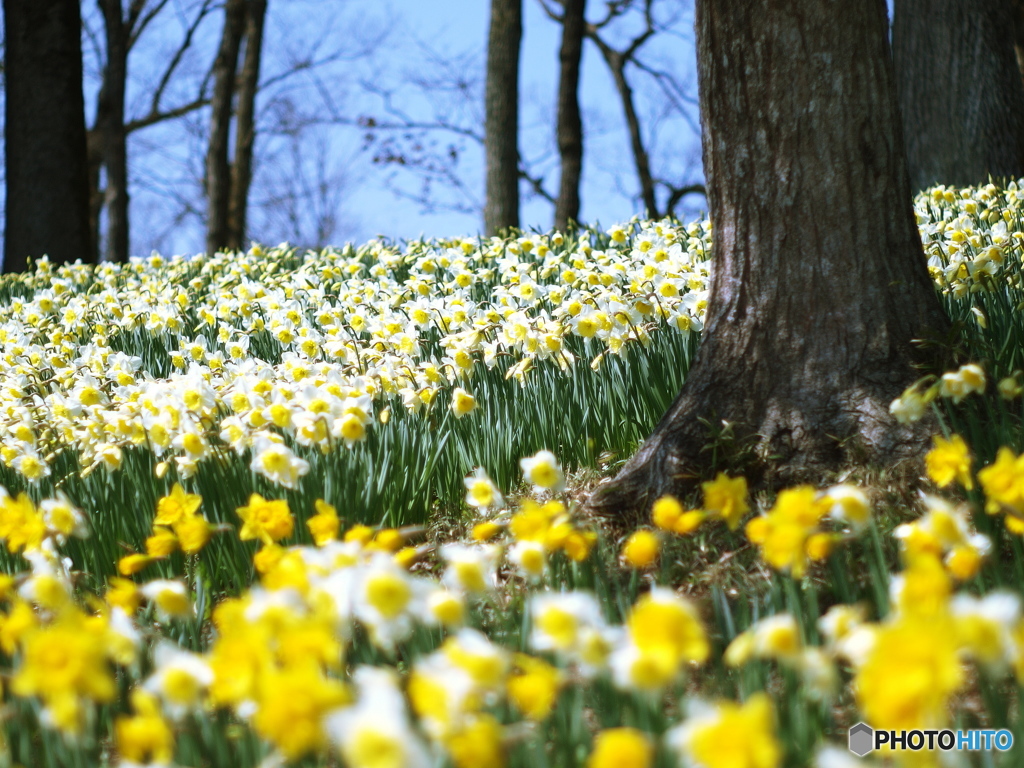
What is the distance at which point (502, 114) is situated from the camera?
909 cm

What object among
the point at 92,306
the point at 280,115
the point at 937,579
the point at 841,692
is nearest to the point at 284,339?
the point at 92,306

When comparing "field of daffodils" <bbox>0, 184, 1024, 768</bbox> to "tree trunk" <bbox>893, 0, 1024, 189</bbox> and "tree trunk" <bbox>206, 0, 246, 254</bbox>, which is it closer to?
"tree trunk" <bbox>893, 0, 1024, 189</bbox>

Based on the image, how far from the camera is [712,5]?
2549 millimetres

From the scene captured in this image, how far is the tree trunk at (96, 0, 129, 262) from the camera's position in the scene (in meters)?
12.5

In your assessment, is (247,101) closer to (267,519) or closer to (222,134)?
(222,134)

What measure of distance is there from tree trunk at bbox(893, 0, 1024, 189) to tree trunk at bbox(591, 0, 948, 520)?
5629mm

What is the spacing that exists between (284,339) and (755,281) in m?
2.19

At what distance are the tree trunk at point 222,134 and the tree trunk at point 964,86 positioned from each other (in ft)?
24.3

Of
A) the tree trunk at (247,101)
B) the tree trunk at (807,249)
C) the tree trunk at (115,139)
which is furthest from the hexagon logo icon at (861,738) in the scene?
the tree trunk at (115,139)

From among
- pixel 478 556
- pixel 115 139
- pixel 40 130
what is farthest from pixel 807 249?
pixel 115 139

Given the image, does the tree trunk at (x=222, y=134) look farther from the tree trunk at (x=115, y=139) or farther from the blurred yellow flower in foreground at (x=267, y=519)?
the blurred yellow flower in foreground at (x=267, y=519)

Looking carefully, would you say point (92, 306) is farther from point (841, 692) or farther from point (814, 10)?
point (841, 692)

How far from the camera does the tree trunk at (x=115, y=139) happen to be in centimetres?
1249

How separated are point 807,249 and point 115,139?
12.1 meters
